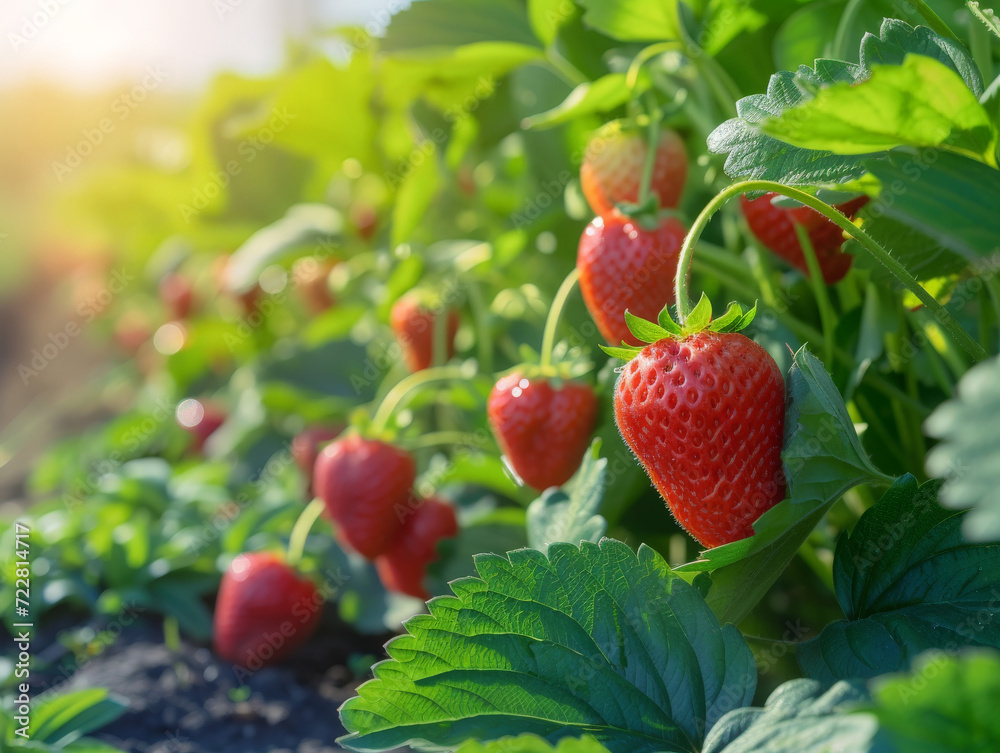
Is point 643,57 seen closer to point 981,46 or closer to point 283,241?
point 981,46

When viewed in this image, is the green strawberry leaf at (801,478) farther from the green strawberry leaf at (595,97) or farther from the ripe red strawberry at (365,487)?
the ripe red strawberry at (365,487)

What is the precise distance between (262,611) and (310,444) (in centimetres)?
27

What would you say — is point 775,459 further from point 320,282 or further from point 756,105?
point 320,282

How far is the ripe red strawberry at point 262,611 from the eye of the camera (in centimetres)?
98

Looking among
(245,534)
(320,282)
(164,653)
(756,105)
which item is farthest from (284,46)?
(756,105)

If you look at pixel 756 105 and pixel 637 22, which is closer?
pixel 756 105

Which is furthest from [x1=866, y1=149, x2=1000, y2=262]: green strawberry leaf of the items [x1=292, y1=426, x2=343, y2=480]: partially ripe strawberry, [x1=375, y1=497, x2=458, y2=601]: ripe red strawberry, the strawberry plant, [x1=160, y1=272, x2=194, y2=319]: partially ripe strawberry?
[x1=160, y1=272, x2=194, y2=319]: partially ripe strawberry

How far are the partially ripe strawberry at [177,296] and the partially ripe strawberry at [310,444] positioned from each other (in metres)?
0.65

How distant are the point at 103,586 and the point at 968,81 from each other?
1146 millimetres

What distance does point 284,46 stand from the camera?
5.50 ft

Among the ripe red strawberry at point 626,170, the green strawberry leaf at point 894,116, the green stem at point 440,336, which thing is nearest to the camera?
the green strawberry leaf at point 894,116

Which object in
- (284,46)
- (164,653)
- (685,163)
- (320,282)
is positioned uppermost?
Answer: (284,46)

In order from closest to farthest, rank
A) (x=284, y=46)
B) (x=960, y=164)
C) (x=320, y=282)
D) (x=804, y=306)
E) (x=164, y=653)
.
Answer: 1. (x=960, y=164)
2. (x=804, y=306)
3. (x=164, y=653)
4. (x=320, y=282)
5. (x=284, y=46)

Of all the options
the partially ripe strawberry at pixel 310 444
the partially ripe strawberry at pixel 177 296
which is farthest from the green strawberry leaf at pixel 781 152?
the partially ripe strawberry at pixel 177 296
